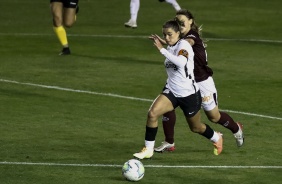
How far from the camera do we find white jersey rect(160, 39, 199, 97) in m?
13.9

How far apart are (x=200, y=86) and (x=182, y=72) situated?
90 cm

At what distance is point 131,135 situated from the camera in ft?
51.9

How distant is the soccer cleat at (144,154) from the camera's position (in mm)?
13836

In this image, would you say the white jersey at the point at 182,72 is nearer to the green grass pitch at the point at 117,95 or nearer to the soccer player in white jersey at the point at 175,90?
the soccer player in white jersey at the point at 175,90

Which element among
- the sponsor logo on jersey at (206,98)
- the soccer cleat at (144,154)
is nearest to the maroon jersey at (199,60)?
the sponsor logo on jersey at (206,98)

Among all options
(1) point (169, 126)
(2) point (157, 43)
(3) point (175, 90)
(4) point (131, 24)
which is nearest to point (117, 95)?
(1) point (169, 126)

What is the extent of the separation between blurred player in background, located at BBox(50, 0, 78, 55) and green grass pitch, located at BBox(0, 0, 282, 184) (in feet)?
1.94

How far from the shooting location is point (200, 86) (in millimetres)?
14766

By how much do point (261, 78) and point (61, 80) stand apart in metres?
4.09

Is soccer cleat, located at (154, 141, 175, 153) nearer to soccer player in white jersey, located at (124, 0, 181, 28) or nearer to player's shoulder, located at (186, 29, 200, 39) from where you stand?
player's shoulder, located at (186, 29, 200, 39)

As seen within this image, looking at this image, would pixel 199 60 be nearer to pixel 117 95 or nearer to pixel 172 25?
pixel 172 25

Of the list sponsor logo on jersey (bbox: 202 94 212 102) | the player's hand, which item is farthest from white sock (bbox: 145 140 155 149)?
the player's hand

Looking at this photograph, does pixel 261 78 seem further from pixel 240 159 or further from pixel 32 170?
pixel 32 170

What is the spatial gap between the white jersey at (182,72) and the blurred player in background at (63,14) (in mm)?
9690
